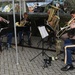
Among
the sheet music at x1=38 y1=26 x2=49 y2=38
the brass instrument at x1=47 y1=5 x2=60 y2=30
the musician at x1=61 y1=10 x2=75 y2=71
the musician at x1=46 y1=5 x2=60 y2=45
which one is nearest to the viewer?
the musician at x1=61 y1=10 x2=75 y2=71

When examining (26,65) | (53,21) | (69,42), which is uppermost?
(69,42)

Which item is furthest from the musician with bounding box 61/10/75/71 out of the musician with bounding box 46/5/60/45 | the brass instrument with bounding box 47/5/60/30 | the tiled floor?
the brass instrument with bounding box 47/5/60/30

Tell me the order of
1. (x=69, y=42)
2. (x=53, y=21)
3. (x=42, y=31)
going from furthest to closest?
(x=53, y=21) → (x=42, y=31) → (x=69, y=42)

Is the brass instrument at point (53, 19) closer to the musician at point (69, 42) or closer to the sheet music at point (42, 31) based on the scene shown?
the sheet music at point (42, 31)

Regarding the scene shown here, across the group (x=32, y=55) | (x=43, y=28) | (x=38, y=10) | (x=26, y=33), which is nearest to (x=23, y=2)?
(x=38, y=10)

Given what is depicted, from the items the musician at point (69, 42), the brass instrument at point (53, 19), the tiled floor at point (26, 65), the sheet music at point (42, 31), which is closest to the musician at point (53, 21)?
the brass instrument at point (53, 19)

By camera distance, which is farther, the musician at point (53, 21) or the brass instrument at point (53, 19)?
the brass instrument at point (53, 19)

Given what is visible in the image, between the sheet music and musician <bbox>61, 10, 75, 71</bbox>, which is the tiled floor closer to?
musician <bbox>61, 10, 75, 71</bbox>

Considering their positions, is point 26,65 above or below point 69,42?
below

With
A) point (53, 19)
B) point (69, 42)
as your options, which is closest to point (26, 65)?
point (69, 42)

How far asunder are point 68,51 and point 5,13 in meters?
5.23

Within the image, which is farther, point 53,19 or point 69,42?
point 53,19

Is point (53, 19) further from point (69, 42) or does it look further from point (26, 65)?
point (26, 65)

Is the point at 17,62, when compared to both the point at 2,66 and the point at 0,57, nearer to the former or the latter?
the point at 2,66
